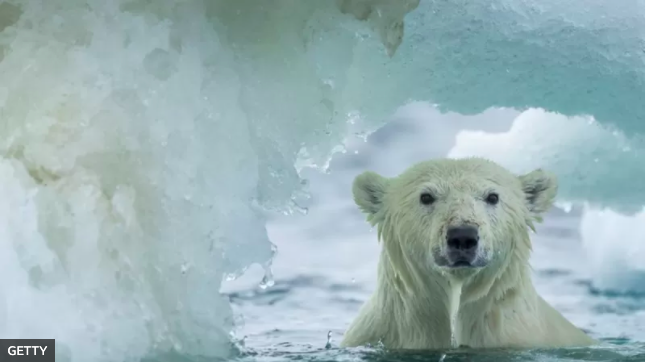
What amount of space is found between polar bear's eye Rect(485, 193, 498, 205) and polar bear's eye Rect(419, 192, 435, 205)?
250mm

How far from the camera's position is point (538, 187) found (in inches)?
152

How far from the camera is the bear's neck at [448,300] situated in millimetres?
3645

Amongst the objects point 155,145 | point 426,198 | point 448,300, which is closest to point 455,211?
point 426,198


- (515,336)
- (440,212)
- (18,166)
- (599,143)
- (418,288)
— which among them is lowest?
(515,336)

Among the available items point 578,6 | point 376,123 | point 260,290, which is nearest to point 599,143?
point 578,6

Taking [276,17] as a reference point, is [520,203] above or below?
below

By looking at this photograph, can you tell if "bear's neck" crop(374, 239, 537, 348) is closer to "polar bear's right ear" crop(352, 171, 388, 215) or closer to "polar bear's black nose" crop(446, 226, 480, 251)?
"polar bear's right ear" crop(352, 171, 388, 215)

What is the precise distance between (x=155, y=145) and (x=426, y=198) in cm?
128

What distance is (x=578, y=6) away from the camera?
4867 mm


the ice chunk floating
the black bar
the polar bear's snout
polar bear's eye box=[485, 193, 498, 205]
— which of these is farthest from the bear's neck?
the black bar

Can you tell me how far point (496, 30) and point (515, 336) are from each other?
6.76 feet

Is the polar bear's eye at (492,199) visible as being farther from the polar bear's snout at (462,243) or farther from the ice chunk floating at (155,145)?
the ice chunk floating at (155,145)

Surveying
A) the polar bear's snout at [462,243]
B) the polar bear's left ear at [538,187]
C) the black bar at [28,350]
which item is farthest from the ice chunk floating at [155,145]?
the polar bear's snout at [462,243]

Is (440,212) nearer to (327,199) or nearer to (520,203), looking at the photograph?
(520,203)
